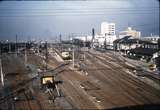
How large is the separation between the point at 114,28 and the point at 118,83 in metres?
80.3

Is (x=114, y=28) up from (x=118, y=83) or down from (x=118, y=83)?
up

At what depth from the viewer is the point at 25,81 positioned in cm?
1462

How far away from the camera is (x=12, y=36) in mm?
68812

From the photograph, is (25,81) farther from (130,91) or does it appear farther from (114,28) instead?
(114,28)

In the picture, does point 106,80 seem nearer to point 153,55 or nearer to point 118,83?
point 118,83

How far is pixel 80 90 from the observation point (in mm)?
12961

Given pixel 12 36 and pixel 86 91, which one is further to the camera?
pixel 12 36

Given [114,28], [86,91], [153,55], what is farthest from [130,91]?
[114,28]

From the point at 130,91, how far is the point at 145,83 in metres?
1.98

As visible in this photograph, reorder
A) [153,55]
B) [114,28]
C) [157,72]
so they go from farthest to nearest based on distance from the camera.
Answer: [114,28], [153,55], [157,72]

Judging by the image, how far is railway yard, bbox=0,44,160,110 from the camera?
1067 cm

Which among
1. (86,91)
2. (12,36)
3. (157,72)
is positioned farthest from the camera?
(12,36)

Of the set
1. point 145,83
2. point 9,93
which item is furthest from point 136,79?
point 9,93

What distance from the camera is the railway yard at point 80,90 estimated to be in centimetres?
1067
